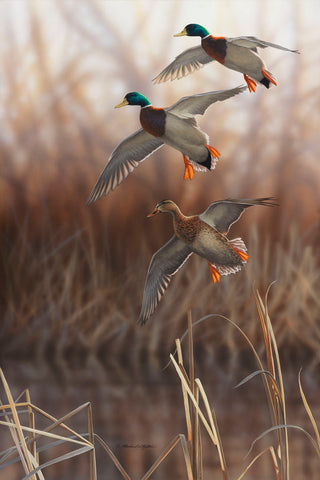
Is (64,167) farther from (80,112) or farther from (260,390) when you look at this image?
(260,390)

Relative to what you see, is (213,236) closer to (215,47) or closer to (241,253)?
(241,253)

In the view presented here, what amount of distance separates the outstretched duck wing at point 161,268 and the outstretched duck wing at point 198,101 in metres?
0.19

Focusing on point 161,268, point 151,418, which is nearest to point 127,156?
point 161,268

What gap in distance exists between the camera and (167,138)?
962mm

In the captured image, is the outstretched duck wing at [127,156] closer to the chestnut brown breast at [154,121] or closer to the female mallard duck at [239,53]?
the chestnut brown breast at [154,121]

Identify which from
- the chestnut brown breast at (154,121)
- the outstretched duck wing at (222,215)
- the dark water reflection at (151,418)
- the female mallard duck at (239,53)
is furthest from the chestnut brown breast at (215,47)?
the dark water reflection at (151,418)

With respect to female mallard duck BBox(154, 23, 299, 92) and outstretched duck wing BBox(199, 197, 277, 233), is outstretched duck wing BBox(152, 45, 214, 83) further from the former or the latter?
outstretched duck wing BBox(199, 197, 277, 233)

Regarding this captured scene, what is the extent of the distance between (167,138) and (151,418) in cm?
98

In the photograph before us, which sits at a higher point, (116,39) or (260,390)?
(116,39)

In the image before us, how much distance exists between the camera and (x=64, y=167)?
2123 millimetres

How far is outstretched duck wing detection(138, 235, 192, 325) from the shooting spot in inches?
38.3

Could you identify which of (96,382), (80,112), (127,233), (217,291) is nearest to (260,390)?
(217,291)

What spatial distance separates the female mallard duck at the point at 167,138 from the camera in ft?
3.14

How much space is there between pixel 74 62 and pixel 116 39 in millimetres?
152
